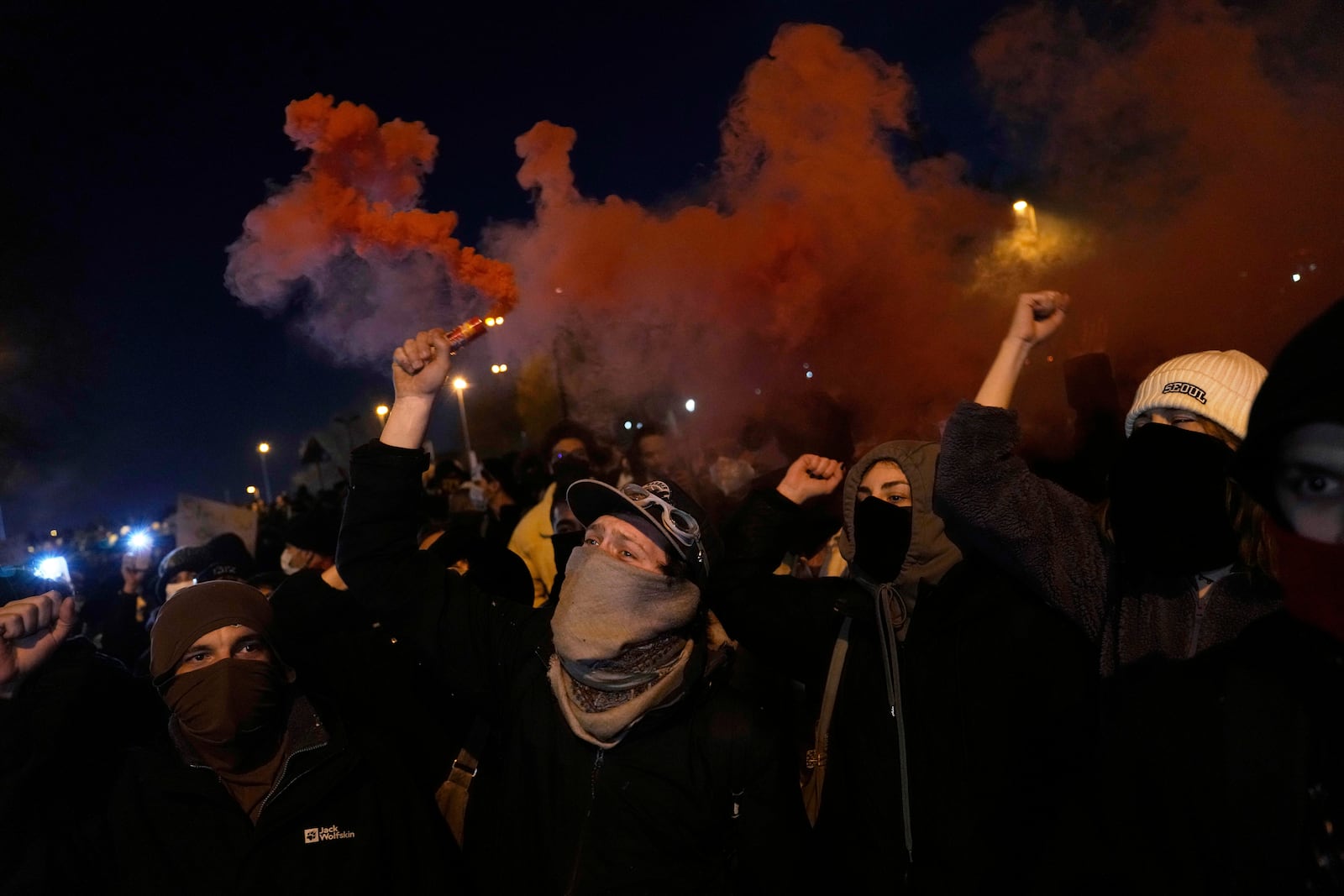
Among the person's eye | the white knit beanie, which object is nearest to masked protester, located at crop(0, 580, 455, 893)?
the person's eye

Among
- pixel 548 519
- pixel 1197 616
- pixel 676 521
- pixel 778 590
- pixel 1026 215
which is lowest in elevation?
pixel 1197 616

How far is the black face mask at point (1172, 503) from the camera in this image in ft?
6.63

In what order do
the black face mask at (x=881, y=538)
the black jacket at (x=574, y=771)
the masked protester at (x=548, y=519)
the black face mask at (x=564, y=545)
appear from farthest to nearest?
1. the masked protester at (x=548, y=519)
2. the black face mask at (x=564, y=545)
3. the black face mask at (x=881, y=538)
4. the black jacket at (x=574, y=771)

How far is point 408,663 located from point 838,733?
178cm

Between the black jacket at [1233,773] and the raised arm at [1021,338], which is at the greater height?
the raised arm at [1021,338]

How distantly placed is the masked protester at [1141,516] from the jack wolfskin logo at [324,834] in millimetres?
2260

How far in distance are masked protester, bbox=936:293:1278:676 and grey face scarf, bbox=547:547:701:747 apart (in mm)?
1006

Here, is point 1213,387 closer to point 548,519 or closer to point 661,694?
point 661,694

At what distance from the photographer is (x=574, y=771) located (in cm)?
241

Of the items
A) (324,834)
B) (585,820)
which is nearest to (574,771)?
(585,820)

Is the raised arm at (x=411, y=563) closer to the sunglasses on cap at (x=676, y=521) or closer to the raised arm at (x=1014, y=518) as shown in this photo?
the sunglasses on cap at (x=676, y=521)

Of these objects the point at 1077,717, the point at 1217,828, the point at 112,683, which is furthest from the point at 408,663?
the point at 1217,828

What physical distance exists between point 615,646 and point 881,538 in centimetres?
113

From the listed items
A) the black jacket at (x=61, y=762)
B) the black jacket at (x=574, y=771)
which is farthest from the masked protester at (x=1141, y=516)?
the black jacket at (x=61, y=762)
